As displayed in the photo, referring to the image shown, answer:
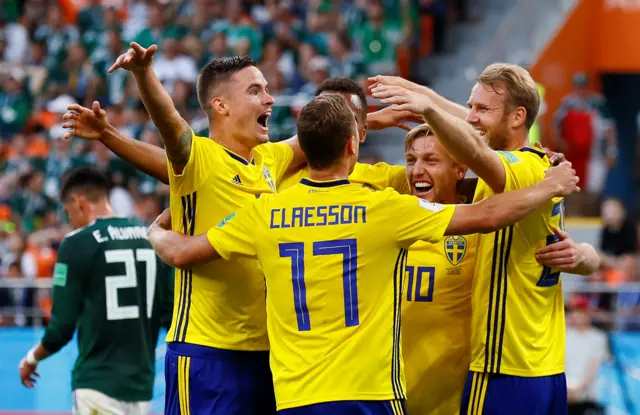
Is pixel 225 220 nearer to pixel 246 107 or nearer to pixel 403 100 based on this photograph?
pixel 246 107

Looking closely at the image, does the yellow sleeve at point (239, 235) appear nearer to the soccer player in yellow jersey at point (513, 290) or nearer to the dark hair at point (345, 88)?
the soccer player in yellow jersey at point (513, 290)

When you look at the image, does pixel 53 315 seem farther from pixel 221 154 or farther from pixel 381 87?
pixel 381 87

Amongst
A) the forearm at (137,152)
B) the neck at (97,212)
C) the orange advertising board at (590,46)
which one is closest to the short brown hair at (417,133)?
the forearm at (137,152)

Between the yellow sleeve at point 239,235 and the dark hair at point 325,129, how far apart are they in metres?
0.37

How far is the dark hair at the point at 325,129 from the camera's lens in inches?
199

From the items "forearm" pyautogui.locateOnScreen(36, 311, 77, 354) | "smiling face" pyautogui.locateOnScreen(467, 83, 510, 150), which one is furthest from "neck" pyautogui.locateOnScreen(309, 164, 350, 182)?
"forearm" pyautogui.locateOnScreen(36, 311, 77, 354)

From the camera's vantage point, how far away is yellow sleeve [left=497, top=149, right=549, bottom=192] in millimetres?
5336

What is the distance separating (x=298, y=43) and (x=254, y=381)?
1273 cm

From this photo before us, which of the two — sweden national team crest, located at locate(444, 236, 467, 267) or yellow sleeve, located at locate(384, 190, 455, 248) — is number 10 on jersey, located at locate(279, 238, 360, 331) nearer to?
yellow sleeve, located at locate(384, 190, 455, 248)

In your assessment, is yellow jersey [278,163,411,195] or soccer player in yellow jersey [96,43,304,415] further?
yellow jersey [278,163,411,195]

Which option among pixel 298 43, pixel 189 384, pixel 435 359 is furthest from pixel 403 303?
pixel 298 43

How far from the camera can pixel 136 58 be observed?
17.1 feet

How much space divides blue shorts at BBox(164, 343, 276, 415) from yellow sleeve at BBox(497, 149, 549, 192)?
1.56 m

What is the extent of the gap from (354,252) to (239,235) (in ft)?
1.82
